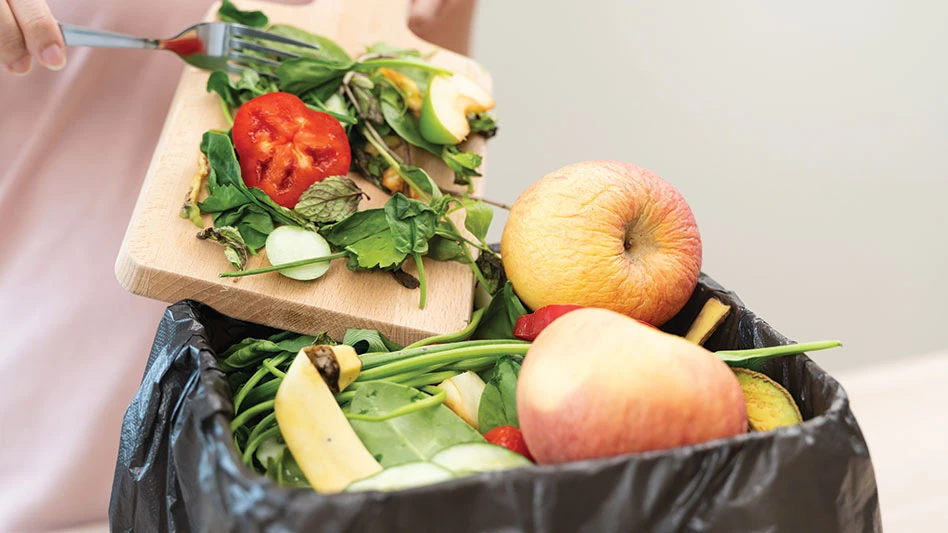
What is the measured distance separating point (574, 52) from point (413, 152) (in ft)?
2.92

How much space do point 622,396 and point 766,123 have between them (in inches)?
61.6

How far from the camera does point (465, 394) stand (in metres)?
0.59

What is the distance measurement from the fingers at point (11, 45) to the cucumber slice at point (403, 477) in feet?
2.10

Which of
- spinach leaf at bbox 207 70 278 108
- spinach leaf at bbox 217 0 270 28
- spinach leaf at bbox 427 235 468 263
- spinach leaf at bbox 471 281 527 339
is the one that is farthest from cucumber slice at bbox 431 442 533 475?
spinach leaf at bbox 217 0 270 28

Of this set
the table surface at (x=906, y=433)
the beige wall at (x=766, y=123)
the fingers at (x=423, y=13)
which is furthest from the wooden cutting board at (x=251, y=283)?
the beige wall at (x=766, y=123)

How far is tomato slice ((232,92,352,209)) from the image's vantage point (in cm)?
76

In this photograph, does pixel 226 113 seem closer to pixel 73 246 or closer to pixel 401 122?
pixel 401 122

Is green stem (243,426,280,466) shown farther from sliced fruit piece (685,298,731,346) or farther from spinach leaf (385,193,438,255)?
sliced fruit piece (685,298,731,346)

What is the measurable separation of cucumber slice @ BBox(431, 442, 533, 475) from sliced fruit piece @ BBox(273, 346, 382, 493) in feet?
0.14

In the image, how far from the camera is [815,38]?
5.79 feet

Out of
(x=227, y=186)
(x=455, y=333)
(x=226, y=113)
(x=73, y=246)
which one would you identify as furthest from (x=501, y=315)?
(x=73, y=246)

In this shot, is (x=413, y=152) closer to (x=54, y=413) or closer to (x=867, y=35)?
(x=54, y=413)

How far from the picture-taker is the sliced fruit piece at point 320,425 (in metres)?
0.48

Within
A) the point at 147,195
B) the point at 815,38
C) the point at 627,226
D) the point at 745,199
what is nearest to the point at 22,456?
A: the point at 147,195
